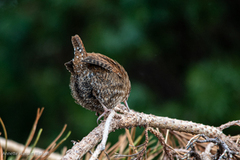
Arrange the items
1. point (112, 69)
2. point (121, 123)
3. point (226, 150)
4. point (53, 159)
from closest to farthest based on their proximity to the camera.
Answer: point (226, 150) → point (121, 123) → point (112, 69) → point (53, 159)

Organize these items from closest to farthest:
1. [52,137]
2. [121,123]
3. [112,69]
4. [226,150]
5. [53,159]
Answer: [226,150], [121,123], [112,69], [53,159], [52,137]

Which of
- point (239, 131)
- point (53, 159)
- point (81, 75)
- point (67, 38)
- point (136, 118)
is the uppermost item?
point (67, 38)

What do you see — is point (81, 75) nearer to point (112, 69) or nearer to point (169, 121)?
point (112, 69)

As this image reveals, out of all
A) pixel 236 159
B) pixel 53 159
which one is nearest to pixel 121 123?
pixel 236 159

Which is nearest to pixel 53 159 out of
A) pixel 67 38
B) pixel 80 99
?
pixel 80 99

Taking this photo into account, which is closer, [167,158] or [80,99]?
[167,158]

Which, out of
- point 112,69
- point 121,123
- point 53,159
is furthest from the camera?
point 53,159

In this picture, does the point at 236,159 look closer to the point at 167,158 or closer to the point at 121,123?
the point at 167,158

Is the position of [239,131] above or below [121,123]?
above

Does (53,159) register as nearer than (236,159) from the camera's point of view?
No
